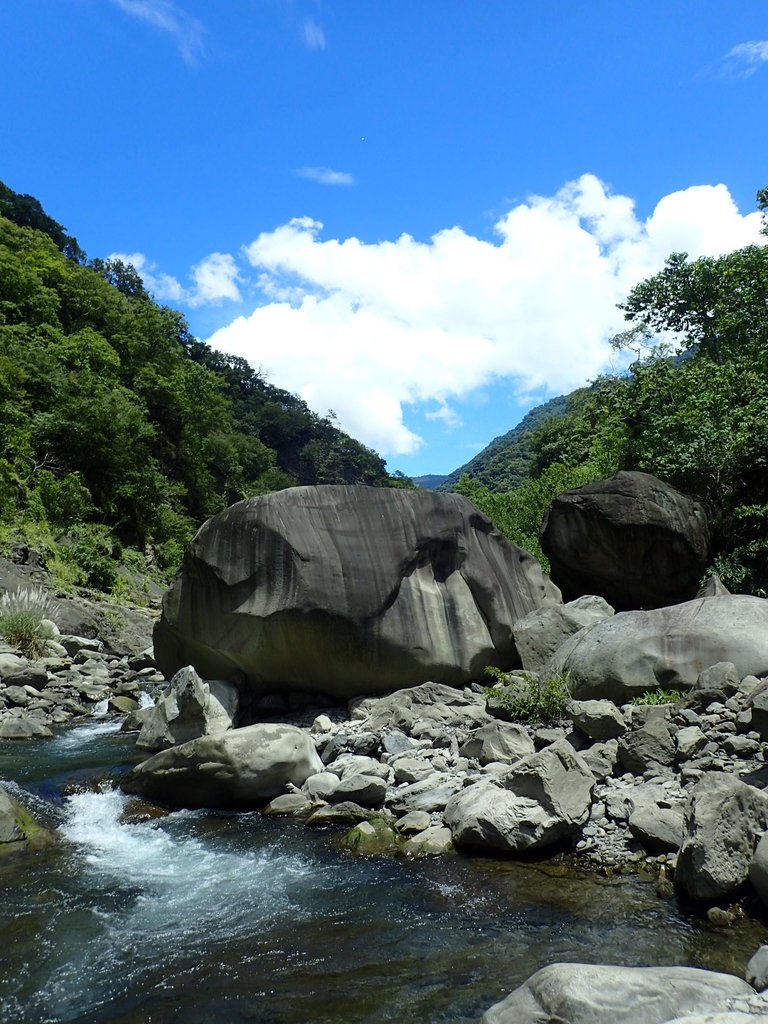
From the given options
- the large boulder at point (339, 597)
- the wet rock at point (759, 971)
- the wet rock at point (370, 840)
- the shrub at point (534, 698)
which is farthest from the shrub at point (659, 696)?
the wet rock at point (759, 971)

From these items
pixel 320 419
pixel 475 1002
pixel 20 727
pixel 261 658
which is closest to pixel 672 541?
pixel 261 658

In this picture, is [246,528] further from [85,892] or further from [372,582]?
[85,892]

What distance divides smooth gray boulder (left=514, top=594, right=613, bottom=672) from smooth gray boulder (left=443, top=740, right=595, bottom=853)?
4.69m

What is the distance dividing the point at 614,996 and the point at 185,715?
822 cm

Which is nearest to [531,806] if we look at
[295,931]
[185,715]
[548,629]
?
[295,931]

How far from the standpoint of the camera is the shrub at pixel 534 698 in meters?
9.41

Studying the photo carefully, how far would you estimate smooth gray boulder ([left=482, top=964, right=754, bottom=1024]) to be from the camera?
360cm

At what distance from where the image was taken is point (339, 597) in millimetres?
11617

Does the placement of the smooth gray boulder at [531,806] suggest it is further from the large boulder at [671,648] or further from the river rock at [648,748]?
the large boulder at [671,648]

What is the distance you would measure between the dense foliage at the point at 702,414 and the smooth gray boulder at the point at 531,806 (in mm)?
8357

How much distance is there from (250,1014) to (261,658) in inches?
292

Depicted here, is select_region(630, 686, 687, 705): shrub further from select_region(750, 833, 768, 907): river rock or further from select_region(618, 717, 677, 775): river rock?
select_region(750, 833, 768, 907): river rock

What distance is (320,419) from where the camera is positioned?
276ft

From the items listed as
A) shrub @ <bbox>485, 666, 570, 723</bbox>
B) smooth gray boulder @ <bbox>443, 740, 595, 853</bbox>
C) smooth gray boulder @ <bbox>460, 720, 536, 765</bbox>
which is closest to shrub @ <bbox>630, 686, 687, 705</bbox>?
shrub @ <bbox>485, 666, 570, 723</bbox>
